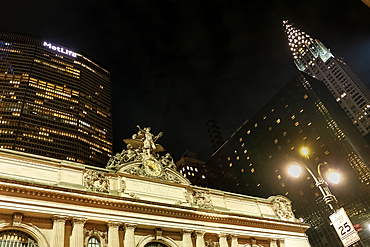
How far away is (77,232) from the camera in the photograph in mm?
22016

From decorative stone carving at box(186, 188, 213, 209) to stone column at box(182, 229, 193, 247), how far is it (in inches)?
146

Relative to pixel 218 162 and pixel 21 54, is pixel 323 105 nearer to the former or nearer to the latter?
pixel 218 162

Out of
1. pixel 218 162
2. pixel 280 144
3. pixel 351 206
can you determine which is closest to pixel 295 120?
pixel 280 144

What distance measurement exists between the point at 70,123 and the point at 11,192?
304ft

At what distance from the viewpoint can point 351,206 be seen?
83.0 metres

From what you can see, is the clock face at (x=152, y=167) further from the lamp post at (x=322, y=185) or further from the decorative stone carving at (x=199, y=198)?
the lamp post at (x=322, y=185)

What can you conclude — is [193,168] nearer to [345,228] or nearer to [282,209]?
[282,209]

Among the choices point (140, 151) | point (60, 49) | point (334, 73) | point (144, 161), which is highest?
point (60, 49)

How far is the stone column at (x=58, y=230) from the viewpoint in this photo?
68.1 feet

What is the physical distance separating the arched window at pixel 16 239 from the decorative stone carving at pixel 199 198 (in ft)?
49.6

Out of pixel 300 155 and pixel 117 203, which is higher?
pixel 300 155

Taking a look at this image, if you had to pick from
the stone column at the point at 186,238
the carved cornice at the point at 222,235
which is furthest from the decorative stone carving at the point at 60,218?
the carved cornice at the point at 222,235

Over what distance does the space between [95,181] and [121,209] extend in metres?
3.56

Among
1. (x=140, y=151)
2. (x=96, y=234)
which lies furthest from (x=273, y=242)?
(x=96, y=234)
